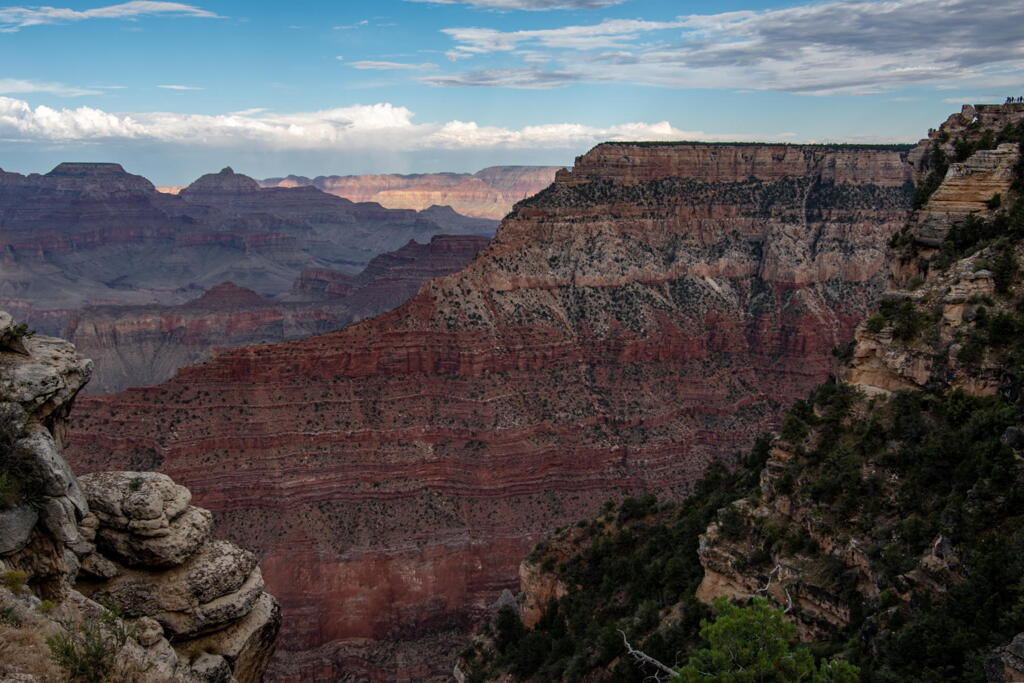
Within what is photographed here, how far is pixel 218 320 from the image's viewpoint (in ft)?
529

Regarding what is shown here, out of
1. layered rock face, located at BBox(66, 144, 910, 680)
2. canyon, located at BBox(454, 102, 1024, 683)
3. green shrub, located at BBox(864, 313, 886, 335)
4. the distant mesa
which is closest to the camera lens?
canyon, located at BBox(454, 102, 1024, 683)

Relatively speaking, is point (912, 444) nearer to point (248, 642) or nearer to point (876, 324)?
point (876, 324)

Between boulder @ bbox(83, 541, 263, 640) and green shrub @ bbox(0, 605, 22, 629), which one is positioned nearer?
green shrub @ bbox(0, 605, 22, 629)

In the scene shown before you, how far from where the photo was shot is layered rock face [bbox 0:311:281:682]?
1706 cm

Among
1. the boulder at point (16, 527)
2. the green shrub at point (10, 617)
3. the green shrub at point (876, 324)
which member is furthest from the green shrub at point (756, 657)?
the boulder at point (16, 527)

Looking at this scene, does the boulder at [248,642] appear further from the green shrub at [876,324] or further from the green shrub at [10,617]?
the green shrub at [876,324]

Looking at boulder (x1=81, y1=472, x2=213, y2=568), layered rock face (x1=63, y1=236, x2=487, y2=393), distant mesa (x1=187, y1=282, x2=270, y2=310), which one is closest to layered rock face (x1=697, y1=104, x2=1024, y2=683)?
boulder (x1=81, y1=472, x2=213, y2=568)

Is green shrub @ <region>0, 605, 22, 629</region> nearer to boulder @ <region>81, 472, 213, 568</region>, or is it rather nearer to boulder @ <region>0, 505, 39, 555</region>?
boulder @ <region>0, 505, 39, 555</region>

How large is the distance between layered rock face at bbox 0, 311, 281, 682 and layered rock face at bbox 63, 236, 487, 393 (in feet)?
399

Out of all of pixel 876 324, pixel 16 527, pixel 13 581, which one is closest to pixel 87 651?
pixel 13 581

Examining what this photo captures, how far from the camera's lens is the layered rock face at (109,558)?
17.1 m

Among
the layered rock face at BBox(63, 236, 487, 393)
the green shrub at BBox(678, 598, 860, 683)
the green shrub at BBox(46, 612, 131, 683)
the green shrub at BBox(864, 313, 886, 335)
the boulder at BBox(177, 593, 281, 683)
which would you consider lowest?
the layered rock face at BBox(63, 236, 487, 393)

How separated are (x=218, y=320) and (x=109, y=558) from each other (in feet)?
490

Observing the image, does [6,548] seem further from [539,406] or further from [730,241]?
[730,241]
